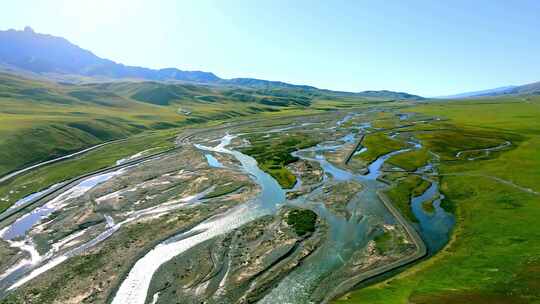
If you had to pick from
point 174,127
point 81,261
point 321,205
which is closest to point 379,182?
Result: point 321,205

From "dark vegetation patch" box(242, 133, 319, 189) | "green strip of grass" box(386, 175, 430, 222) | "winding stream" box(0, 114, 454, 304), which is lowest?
"winding stream" box(0, 114, 454, 304)

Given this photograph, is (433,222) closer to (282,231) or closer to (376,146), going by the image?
(282,231)

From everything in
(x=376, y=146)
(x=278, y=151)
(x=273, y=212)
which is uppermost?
(x=376, y=146)

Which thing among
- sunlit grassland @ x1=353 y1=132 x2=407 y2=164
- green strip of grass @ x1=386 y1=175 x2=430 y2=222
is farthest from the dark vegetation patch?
green strip of grass @ x1=386 y1=175 x2=430 y2=222

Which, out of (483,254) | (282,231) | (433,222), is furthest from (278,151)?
(483,254)

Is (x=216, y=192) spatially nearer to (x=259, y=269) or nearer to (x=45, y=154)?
(x=259, y=269)

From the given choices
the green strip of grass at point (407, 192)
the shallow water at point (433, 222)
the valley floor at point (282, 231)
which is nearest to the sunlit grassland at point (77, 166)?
the valley floor at point (282, 231)

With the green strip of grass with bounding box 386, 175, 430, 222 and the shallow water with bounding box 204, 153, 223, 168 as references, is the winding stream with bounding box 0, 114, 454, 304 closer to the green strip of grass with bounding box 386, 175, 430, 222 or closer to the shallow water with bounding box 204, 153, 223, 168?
the green strip of grass with bounding box 386, 175, 430, 222

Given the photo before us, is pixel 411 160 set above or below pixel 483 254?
above

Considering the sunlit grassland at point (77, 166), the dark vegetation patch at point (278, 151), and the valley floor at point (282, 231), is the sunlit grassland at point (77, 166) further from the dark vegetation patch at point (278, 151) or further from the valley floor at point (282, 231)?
the dark vegetation patch at point (278, 151)

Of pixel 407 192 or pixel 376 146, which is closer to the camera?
pixel 407 192

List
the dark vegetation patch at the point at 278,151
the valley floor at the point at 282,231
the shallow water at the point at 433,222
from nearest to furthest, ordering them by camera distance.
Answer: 1. the valley floor at the point at 282,231
2. the shallow water at the point at 433,222
3. the dark vegetation patch at the point at 278,151
